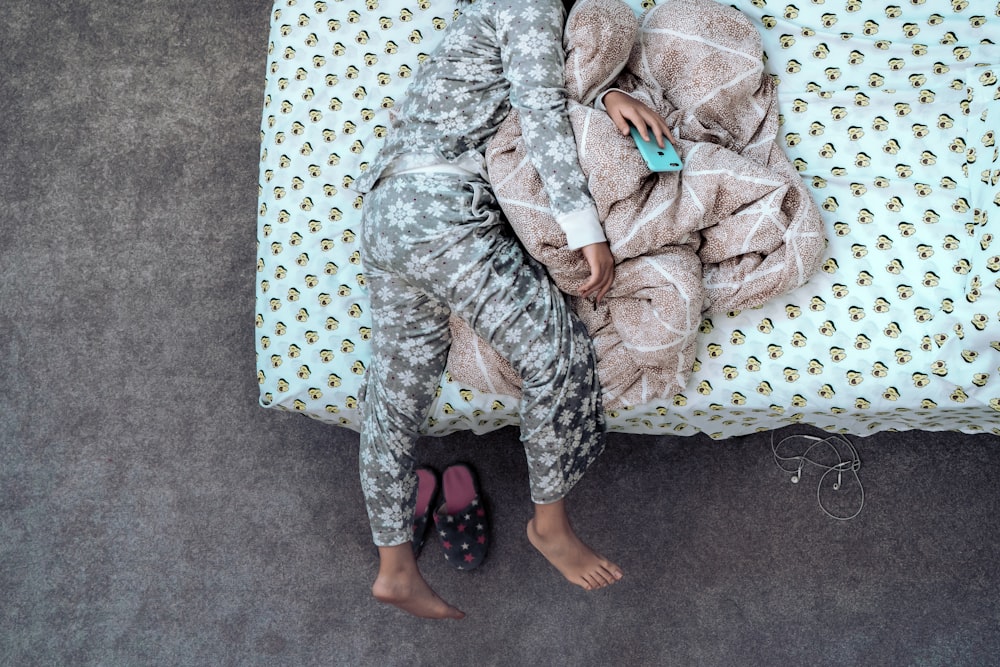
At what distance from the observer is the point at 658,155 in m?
1.17

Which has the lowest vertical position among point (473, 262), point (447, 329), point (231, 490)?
point (231, 490)

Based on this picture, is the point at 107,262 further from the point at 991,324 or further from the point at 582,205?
the point at 991,324

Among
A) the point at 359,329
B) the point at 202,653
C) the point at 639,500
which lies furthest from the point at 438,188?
the point at 202,653

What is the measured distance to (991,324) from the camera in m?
1.16

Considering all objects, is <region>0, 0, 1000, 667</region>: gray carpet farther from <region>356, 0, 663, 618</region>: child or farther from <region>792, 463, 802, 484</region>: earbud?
<region>356, 0, 663, 618</region>: child

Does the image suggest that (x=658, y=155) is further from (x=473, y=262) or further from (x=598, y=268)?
(x=473, y=262)

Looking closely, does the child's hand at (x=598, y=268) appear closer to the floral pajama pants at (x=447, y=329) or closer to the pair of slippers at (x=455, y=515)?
the floral pajama pants at (x=447, y=329)

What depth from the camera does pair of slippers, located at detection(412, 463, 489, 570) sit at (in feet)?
5.11

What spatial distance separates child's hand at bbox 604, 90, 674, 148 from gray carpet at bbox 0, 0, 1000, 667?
670 mm

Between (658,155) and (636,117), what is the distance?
74mm

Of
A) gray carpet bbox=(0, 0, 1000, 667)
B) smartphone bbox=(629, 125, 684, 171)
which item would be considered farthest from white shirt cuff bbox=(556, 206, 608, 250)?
gray carpet bbox=(0, 0, 1000, 667)

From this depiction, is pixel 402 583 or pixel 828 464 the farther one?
pixel 828 464

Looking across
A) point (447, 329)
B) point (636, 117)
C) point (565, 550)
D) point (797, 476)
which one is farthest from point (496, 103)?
point (797, 476)

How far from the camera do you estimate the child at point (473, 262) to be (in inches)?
46.6
